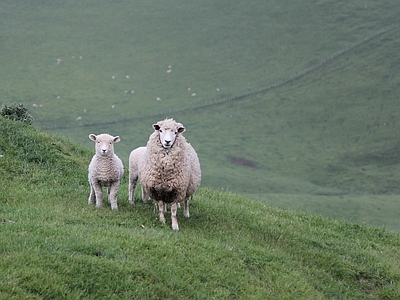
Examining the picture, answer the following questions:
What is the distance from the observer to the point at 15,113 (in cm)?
1986

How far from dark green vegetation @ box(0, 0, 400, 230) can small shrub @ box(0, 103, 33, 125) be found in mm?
26272

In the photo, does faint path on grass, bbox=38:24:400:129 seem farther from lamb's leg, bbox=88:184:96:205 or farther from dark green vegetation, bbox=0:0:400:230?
lamb's leg, bbox=88:184:96:205

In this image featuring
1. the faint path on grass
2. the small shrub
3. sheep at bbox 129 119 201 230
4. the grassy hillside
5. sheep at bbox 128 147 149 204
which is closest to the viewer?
the grassy hillside

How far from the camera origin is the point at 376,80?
225 ft

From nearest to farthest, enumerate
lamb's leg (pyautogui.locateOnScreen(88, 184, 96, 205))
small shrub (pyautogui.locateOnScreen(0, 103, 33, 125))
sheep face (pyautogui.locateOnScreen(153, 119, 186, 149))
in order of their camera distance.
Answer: sheep face (pyautogui.locateOnScreen(153, 119, 186, 149)), lamb's leg (pyautogui.locateOnScreen(88, 184, 96, 205)), small shrub (pyautogui.locateOnScreen(0, 103, 33, 125))

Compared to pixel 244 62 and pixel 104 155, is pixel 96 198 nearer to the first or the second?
pixel 104 155

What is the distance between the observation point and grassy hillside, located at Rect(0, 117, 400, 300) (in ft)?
29.9

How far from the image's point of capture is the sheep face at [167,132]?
40.3 feet

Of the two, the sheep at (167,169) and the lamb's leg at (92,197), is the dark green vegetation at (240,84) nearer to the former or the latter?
the lamb's leg at (92,197)

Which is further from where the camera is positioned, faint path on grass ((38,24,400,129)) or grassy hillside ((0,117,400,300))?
faint path on grass ((38,24,400,129))

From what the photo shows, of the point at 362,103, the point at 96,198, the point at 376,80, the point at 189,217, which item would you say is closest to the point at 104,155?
the point at 96,198

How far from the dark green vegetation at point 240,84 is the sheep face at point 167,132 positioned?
31.0 metres

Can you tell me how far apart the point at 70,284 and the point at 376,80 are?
6394 cm

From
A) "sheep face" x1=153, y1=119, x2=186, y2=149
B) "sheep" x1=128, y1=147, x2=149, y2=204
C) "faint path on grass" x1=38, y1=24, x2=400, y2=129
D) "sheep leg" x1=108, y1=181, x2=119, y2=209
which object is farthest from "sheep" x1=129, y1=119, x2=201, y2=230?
"faint path on grass" x1=38, y1=24, x2=400, y2=129
